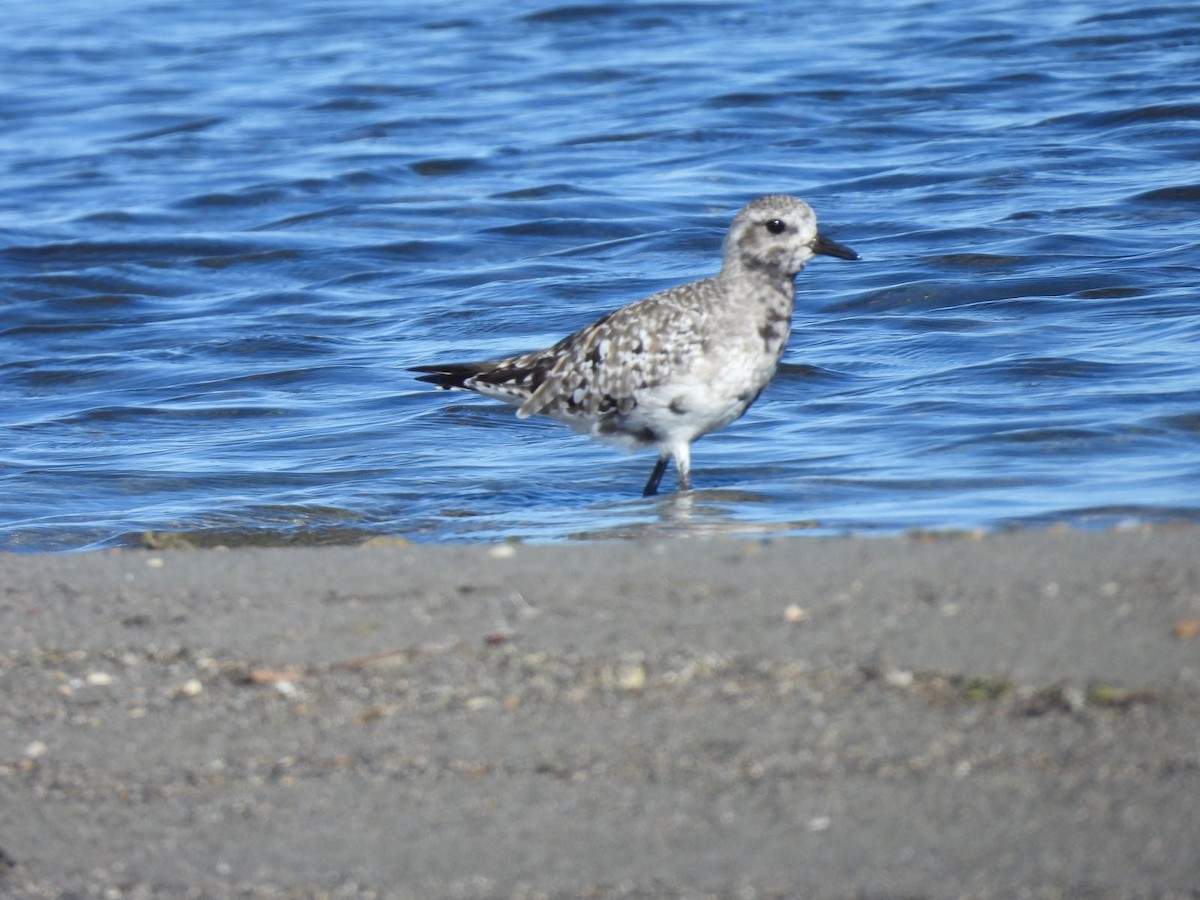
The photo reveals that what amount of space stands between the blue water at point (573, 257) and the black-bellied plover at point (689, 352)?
395mm

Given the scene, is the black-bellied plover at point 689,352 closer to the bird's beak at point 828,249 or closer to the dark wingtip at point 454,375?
the bird's beak at point 828,249

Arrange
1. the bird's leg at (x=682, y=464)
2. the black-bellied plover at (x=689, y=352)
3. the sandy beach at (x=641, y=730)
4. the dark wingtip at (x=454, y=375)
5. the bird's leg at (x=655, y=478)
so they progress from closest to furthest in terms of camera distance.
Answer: the sandy beach at (x=641, y=730) < the black-bellied plover at (x=689, y=352) < the bird's leg at (x=682, y=464) < the bird's leg at (x=655, y=478) < the dark wingtip at (x=454, y=375)

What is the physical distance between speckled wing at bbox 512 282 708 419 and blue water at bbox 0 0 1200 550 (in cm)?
52

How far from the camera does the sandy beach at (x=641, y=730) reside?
4168mm

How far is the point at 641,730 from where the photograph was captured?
15.6 feet

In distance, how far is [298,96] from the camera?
23.4m

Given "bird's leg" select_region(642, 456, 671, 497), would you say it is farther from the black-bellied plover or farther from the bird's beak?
the bird's beak

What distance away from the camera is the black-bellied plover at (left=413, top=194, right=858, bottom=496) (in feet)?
29.0

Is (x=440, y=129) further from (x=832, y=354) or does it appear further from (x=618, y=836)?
(x=618, y=836)

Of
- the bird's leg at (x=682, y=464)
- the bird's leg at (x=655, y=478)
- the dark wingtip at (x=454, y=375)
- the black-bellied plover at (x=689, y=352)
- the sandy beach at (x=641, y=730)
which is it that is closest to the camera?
the sandy beach at (x=641, y=730)

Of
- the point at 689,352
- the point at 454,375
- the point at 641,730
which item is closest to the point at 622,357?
the point at 689,352

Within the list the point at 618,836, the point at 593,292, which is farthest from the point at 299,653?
the point at 593,292

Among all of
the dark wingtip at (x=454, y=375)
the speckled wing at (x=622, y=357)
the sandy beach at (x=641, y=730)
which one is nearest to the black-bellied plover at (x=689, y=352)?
the speckled wing at (x=622, y=357)

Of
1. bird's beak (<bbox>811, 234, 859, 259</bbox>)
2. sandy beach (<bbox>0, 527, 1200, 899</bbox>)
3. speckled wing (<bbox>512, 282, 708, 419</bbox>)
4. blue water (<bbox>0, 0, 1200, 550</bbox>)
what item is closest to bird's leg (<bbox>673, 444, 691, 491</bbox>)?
blue water (<bbox>0, 0, 1200, 550</bbox>)
